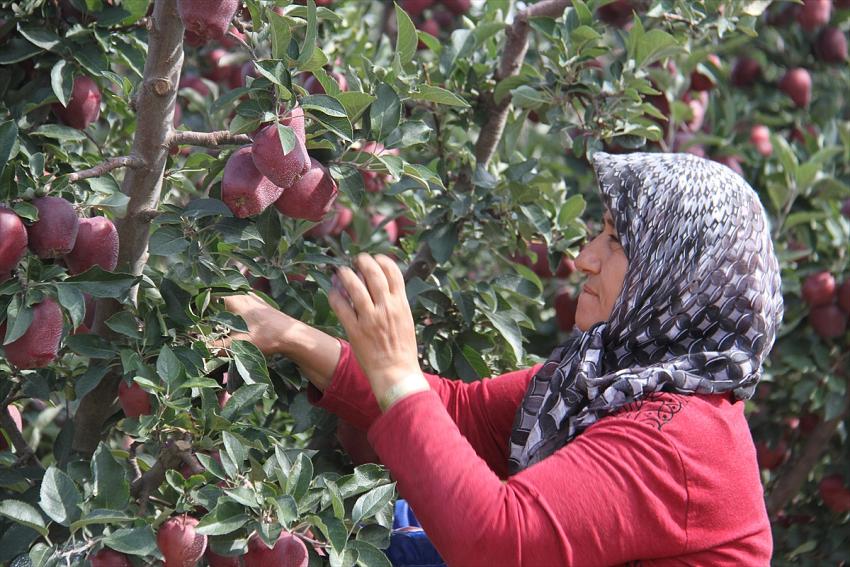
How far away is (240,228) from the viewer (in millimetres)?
1274

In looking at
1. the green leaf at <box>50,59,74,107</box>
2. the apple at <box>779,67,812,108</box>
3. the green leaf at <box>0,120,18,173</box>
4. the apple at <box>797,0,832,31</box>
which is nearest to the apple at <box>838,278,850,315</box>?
the apple at <box>779,67,812,108</box>

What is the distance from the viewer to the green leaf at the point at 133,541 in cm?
108

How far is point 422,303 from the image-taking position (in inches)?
63.2

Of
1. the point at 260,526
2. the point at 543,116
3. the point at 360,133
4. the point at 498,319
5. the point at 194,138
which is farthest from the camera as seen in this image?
the point at 543,116

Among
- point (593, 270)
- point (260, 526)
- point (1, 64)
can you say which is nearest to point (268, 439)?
point (260, 526)

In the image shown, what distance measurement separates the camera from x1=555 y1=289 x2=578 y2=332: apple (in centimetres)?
217

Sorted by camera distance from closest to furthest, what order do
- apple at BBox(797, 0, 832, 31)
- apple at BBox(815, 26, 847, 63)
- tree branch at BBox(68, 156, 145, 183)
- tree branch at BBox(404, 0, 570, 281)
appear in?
tree branch at BBox(68, 156, 145, 183), tree branch at BBox(404, 0, 570, 281), apple at BBox(797, 0, 832, 31), apple at BBox(815, 26, 847, 63)

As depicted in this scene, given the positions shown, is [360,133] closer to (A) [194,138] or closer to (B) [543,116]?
(A) [194,138]

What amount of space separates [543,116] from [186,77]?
785 mm

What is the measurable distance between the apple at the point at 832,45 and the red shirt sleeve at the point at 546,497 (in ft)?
6.57

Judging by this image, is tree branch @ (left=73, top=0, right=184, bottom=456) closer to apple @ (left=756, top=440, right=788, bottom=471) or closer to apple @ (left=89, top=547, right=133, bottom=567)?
apple @ (left=89, top=547, right=133, bottom=567)

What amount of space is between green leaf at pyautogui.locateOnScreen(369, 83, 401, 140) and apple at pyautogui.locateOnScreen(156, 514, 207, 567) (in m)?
0.51

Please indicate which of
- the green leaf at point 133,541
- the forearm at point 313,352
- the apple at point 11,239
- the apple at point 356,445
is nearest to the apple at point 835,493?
the apple at point 356,445

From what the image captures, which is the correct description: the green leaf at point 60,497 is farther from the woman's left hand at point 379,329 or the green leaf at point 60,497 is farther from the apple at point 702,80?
the apple at point 702,80
